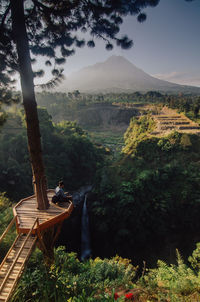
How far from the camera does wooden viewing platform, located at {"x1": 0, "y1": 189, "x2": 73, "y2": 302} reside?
12.3ft

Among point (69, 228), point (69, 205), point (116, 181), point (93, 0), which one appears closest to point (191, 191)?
point (116, 181)

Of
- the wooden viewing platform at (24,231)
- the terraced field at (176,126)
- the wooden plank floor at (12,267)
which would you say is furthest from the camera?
the terraced field at (176,126)

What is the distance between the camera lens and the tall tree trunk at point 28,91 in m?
3.99

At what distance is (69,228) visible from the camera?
60.6 feet

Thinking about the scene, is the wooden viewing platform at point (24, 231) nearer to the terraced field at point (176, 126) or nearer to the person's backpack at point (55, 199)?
the person's backpack at point (55, 199)

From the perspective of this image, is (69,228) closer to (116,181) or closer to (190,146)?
(116,181)

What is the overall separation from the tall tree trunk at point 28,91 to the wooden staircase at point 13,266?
1.06 metres

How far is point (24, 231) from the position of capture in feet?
13.5

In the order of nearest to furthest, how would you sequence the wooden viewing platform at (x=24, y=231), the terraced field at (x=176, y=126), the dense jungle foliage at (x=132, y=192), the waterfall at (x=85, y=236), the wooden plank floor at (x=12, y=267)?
the wooden plank floor at (x=12, y=267) → the wooden viewing platform at (x=24, y=231) → the dense jungle foliage at (x=132, y=192) → the waterfall at (x=85, y=236) → the terraced field at (x=176, y=126)

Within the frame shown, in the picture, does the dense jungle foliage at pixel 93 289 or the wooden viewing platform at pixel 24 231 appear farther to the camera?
the dense jungle foliage at pixel 93 289

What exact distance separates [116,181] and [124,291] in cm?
1447

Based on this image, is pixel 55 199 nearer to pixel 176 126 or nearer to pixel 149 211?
pixel 149 211

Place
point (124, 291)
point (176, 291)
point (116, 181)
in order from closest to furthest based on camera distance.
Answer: point (176, 291)
point (124, 291)
point (116, 181)

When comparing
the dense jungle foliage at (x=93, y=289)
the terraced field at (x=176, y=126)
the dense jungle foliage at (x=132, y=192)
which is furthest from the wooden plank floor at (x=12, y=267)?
the terraced field at (x=176, y=126)
